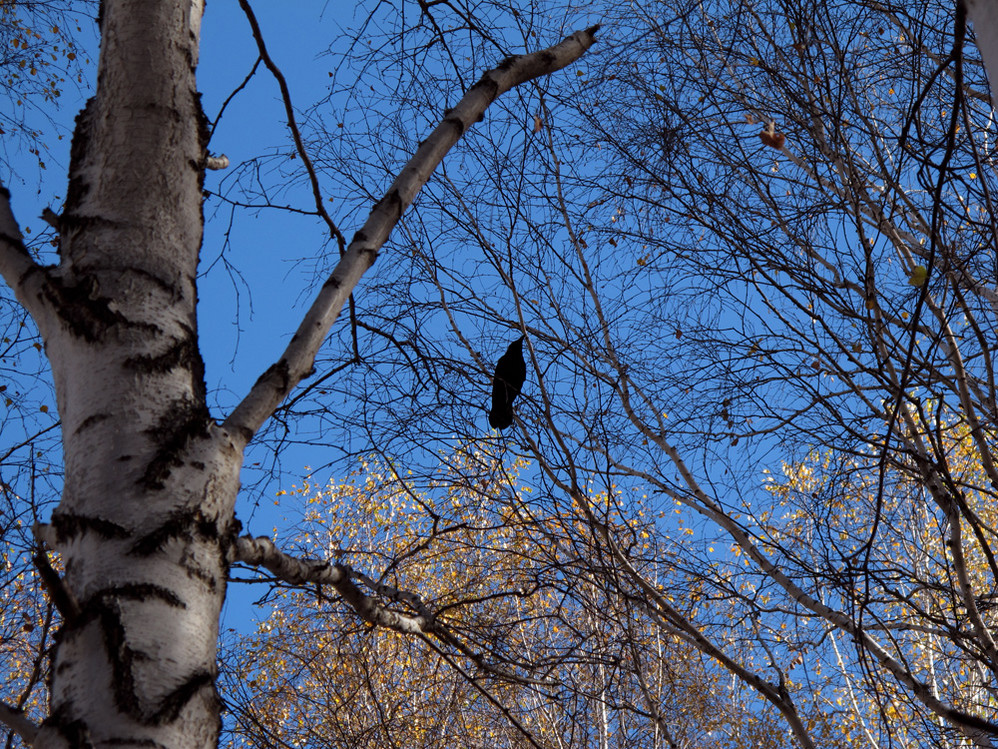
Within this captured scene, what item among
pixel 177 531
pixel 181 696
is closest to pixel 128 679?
pixel 181 696

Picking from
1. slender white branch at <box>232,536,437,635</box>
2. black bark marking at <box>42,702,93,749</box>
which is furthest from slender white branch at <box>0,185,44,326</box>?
black bark marking at <box>42,702,93,749</box>

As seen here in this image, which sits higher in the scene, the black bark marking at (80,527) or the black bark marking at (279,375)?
the black bark marking at (279,375)

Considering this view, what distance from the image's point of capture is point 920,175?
4.29ft

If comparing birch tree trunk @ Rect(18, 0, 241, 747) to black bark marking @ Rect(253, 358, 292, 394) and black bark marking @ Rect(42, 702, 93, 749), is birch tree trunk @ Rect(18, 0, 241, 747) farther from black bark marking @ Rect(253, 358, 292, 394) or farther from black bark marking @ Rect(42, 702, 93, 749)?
black bark marking @ Rect(253, 358, 292, 394)

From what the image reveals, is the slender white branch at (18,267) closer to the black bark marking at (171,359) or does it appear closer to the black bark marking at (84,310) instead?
the black bark marking at (84,310)

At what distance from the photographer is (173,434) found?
3.84 ft

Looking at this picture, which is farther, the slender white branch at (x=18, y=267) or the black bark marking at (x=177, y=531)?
the slender white branch at (x=18, y=267)

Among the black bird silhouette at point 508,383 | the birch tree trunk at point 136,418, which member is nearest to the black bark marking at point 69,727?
the birch tree trunk at point 136,418

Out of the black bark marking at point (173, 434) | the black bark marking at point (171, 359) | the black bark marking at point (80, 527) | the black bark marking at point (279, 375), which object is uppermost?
the black bark marking at point (279, 375)

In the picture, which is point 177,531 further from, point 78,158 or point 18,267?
point 78,158

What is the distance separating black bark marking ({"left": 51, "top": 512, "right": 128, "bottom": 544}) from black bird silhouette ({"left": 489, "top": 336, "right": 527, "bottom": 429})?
61.8 inches

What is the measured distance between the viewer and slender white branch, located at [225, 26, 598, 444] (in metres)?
1.39

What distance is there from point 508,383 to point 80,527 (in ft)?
5.24

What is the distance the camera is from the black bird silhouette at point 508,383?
2.63 meters
